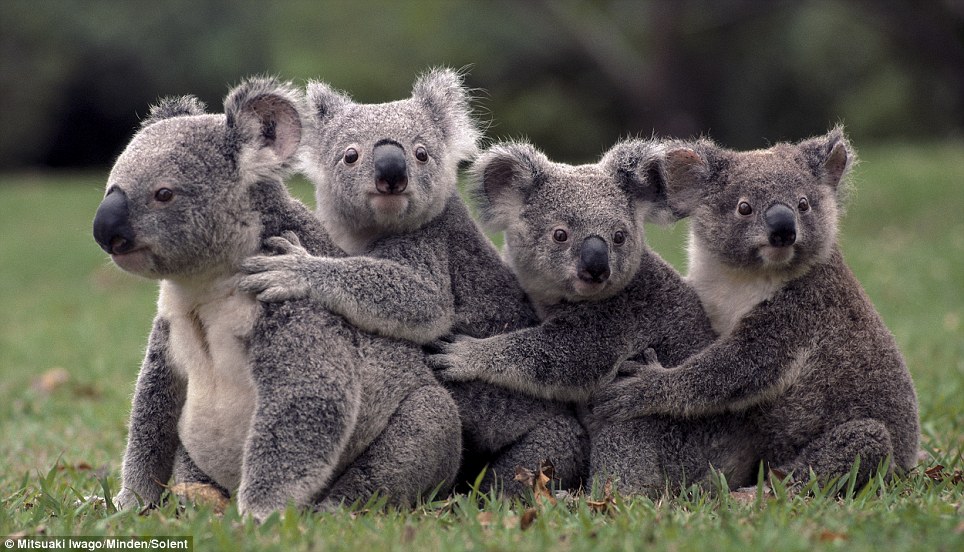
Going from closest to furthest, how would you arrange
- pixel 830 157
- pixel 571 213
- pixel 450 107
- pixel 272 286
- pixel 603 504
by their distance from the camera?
1. pixel 272 286
2. pixel 603 504
3. pixel 571 213
4. pixel 830 157
5. pixel 450 107

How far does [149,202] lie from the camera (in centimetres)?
411

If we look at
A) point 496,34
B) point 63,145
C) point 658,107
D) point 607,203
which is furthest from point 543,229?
point 63,145

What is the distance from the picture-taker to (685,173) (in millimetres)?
5254

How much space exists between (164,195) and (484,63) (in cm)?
2684

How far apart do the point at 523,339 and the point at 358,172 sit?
1081 millimetres

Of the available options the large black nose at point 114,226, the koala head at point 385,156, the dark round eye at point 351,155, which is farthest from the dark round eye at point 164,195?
the dark round eye at point 351,155

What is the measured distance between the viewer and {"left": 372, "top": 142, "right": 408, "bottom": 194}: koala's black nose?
4664 millimetres

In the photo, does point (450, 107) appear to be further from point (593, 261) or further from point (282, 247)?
point (282, 247)

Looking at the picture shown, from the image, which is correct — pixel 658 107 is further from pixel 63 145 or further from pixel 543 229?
pixel 543 229

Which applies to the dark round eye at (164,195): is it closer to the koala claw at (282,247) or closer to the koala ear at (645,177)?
the koala claw at (282,247)

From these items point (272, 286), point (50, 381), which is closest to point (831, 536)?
point (272, 286)

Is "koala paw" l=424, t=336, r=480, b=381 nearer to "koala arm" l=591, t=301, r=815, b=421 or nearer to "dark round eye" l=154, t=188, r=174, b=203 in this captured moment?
"koala arm" l=591, t=301, r=815, b=421

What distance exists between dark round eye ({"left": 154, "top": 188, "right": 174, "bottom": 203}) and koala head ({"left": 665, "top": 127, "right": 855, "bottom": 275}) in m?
2.41

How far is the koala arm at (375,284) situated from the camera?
169 inches
